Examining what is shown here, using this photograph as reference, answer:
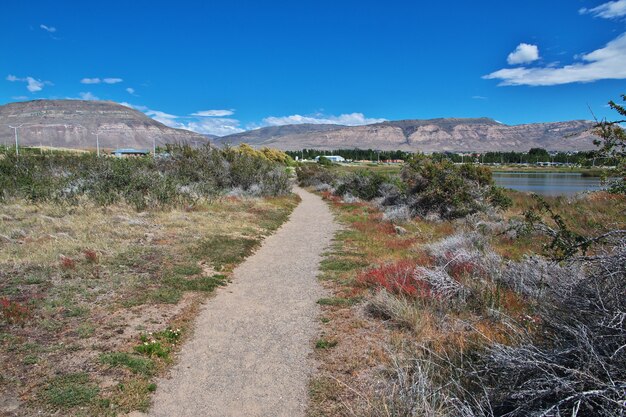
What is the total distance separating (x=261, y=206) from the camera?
2172 centimetres

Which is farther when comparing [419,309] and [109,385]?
[419,309]

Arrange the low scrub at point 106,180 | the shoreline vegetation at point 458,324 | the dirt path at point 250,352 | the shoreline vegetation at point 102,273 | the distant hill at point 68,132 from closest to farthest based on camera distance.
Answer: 1. the shoreline vegetation at point 458,324
2. the dirt path at point 250,352
3. the shoreline vegetation at point 102,273
4. the low scrub at point 106,180
5. the distant hill at point 68,132

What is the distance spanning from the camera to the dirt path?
421 centimetres

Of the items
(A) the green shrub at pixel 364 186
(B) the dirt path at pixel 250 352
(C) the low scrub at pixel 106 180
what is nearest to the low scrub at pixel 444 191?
(A) the green shrub at pixel 364 186

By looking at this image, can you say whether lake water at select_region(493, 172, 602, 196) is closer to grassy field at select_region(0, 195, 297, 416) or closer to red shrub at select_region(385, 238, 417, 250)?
red shrub at select_region(385, 238, 417, 250)

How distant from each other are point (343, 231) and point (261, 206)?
7386 millimetres

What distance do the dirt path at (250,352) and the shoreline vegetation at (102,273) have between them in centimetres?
27

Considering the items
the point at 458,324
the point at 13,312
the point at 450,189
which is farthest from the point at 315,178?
the point at 458,324

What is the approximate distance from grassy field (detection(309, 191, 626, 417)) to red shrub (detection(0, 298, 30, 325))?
13.5 feet

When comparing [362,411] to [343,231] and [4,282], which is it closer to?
[4,282]

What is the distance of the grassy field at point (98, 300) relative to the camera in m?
4.27

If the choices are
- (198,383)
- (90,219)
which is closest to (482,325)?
(198,383)

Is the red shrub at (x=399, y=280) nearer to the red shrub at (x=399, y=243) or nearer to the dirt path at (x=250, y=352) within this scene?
the dirt path at (x=250, y=352)

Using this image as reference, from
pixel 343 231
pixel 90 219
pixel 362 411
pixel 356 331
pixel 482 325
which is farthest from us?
pixel 343 231
